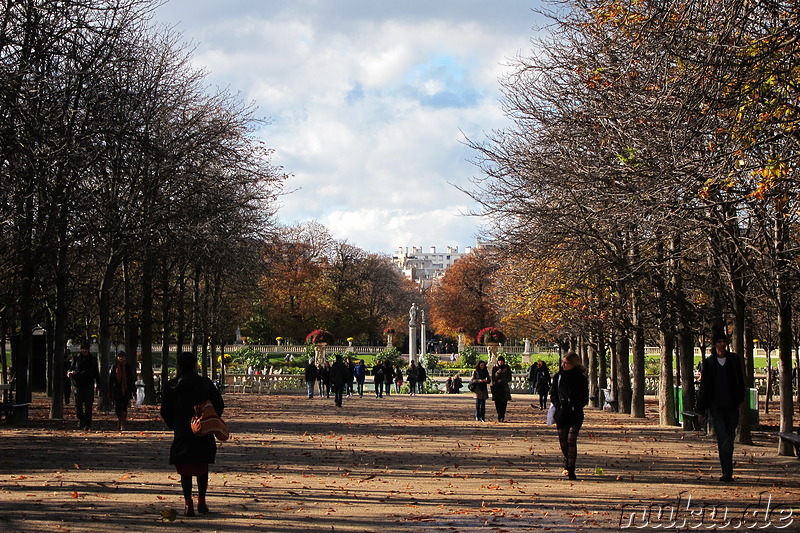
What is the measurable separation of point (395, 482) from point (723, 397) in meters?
4.21

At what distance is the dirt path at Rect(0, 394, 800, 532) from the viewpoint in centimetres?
941

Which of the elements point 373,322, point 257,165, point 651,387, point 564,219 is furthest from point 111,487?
point 373,322

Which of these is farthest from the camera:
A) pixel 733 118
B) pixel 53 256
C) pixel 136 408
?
pixel 136 408

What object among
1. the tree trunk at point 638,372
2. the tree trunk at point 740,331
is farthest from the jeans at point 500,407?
the tree trunk at point 740,331

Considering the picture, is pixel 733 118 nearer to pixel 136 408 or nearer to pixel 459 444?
pixel 459 444

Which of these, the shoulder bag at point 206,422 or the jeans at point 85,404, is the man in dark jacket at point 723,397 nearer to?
the shoulder bag at point 206,422

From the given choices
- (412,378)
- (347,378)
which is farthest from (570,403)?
(412,378)

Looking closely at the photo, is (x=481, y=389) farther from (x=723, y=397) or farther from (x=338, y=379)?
(x=723, y=397)

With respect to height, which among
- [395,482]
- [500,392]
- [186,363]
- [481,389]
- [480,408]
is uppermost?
[186,363]

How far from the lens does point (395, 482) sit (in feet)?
40.8

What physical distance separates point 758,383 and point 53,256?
114 feet

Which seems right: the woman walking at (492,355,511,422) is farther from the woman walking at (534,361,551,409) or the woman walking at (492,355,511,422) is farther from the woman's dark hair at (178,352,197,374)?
the woman's dark hair at (178,352,197,374)

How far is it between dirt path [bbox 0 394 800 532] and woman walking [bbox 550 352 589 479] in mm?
421

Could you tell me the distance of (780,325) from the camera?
16.0m
